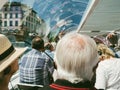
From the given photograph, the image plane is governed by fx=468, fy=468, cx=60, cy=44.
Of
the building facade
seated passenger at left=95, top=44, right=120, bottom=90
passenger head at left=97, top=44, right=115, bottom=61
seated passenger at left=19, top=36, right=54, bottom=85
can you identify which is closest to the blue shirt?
seated passenger at left=19, top=36, right=54, bottom=85

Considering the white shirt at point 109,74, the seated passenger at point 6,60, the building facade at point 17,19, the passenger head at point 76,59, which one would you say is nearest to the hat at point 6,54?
the seated passenger at point 6,60

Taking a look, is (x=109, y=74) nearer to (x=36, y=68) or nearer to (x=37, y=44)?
(x=36, y=68)

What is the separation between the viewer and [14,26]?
15.4 meters

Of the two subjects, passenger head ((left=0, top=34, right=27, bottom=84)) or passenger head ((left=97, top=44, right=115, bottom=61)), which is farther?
passenger head ((left=97, top=44, right=115, bottom=61))

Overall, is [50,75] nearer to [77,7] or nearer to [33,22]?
[33,22]

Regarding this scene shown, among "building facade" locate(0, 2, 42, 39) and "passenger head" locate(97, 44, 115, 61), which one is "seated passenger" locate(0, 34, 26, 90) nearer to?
"passenger head" locate(97, 44, 115, 61)

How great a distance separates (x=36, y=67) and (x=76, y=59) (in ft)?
6.70

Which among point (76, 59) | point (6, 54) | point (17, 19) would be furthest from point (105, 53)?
point (17, 19)

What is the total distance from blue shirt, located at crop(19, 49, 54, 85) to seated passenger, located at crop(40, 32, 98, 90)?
1920 mm

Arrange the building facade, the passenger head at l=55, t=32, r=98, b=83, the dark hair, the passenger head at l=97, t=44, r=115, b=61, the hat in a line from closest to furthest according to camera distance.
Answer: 1. the hat
2. the passenger head at l=55, t=32, r=98, b=83
3. the passenger head at l=97, t=44, r=115, b=61
4. the dark hair
5. the building facade

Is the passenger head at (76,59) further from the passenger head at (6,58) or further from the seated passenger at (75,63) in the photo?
the passenger head at (6,58)

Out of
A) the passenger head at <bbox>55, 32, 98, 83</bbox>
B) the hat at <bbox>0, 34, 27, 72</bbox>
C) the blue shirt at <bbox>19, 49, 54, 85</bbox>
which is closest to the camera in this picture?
the hat at <bbox>0, 34, 27, 72</bbox>

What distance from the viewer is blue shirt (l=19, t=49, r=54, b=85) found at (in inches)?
160

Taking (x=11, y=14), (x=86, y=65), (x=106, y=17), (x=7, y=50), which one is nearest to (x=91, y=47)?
(x=86, y=65)
